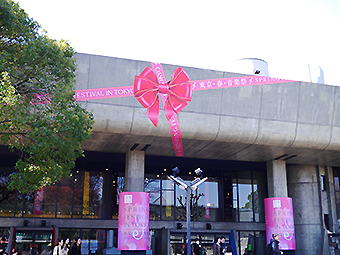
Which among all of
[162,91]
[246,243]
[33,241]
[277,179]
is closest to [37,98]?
[162,91]

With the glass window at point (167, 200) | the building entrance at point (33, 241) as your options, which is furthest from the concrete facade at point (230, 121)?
the building entrance at point (33, 241)

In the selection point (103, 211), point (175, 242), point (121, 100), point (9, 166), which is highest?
point (121, 100)

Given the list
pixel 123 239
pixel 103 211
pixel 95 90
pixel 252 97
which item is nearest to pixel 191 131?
pixel 252 97

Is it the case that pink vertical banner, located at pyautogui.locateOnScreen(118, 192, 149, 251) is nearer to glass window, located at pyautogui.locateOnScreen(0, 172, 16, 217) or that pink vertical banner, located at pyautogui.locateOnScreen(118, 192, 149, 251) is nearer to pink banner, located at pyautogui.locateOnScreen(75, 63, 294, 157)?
pink banner, located at pyautogui.locateOnScreen(75, 63, 294, 157)

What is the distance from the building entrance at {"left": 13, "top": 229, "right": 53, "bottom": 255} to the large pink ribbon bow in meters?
9.63

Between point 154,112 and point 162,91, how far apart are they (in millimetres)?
1235

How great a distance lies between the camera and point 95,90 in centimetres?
1795

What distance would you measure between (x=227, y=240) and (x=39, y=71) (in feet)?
58.3

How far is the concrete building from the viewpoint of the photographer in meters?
19.2

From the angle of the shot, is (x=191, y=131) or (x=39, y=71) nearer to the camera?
(x=39, y=71)

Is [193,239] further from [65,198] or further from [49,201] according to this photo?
[49,201]

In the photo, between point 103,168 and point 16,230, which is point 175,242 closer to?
point 103,168

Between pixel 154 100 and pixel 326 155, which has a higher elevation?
pixel 154 100

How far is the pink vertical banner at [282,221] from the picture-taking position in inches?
910
